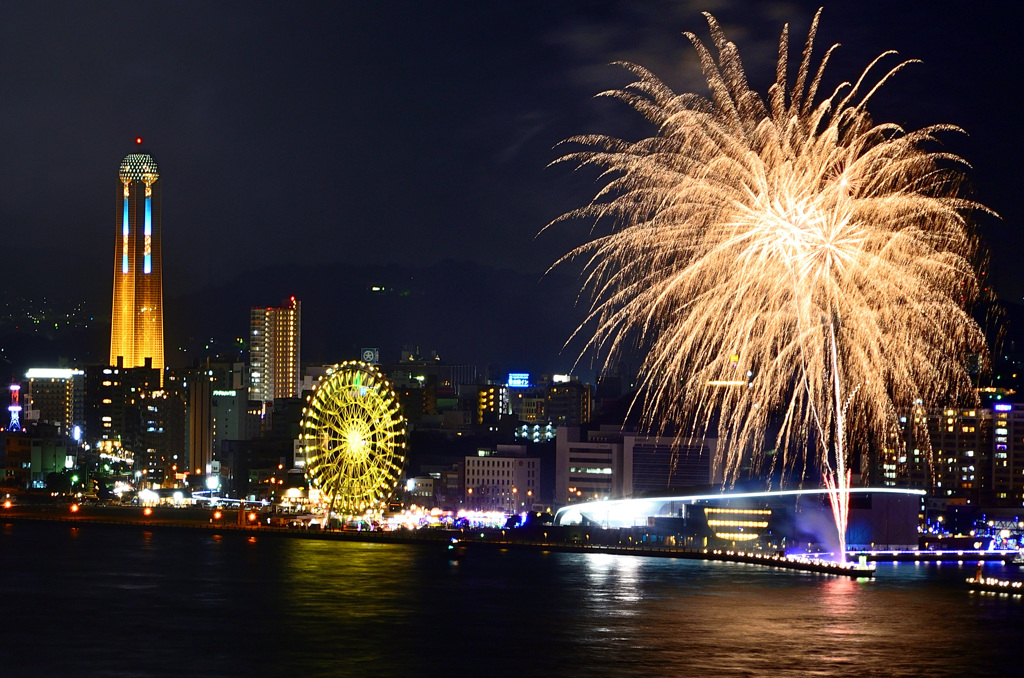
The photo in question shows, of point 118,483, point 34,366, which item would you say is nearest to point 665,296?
point 118,483

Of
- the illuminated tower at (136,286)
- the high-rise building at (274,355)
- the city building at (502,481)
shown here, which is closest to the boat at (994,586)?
the city building at (502,481)

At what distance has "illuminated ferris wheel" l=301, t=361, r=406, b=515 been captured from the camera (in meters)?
37.2

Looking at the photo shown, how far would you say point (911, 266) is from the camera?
68.1 ft

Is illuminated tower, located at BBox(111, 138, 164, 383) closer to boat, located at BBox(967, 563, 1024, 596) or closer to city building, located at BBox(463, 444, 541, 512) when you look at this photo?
city building, located at BBox(463, 444, 541, 512)

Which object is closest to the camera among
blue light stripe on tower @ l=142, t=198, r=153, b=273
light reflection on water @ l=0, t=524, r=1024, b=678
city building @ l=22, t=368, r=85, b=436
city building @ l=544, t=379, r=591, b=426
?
light reflection on water @ l=0, t=524, r=1024, b=678

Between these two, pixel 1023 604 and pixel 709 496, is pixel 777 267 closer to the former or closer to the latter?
pixel 1023 604

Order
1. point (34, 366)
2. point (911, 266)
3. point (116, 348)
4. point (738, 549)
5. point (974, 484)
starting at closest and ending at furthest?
1. point (911, 266)
2. point (738, 549)
3. point (974, 484)
4. point (116, 348)
5. point (34, 366)

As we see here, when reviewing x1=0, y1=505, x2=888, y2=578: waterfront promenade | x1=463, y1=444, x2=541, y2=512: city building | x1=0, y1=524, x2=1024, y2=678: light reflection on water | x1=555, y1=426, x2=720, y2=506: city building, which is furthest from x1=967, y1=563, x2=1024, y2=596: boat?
x1=463, y1=444, x2=541, y2=512: city building

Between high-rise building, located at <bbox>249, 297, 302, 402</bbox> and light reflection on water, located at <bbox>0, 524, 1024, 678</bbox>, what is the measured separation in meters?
59.5

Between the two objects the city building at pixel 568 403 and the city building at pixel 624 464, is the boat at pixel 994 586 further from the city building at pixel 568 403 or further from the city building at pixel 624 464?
the city building at pixel 568 403

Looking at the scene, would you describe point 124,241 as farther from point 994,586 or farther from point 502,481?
point 994,586

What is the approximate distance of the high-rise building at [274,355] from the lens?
93312 millimetres

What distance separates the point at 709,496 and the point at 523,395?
40.9 meters

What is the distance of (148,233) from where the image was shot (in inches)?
3150
